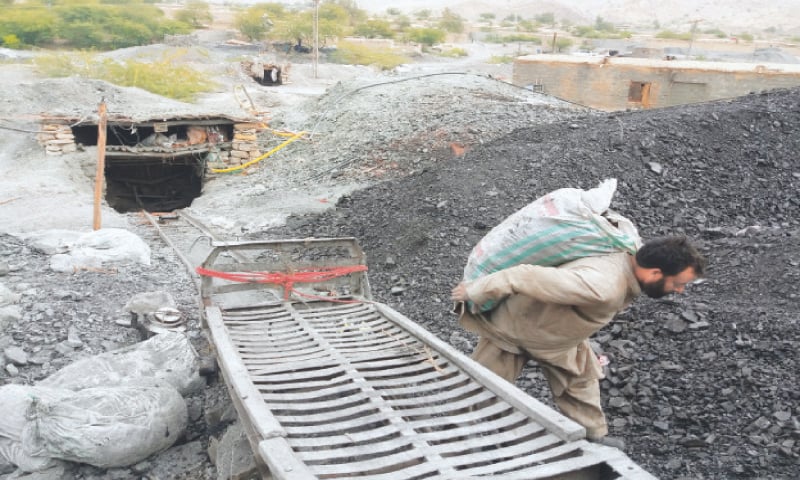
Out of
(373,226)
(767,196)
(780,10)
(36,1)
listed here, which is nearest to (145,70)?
(373,226)

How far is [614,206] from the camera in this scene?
657 centimetres

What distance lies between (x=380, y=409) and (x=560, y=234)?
4.01ft

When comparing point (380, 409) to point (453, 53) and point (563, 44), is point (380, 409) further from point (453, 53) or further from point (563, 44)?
point (563, 44)

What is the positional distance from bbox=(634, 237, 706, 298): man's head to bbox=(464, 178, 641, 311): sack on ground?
0.17 m

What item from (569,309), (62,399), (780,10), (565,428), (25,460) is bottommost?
(25,460)

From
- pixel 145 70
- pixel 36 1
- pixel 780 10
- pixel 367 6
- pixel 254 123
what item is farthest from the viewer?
pixel 367 6

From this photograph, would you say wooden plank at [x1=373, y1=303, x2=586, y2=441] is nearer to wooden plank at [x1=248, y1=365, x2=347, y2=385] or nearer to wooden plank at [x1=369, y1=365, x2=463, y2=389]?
wooden plank at [x1=369, y1=365, x2=463, y2=389]

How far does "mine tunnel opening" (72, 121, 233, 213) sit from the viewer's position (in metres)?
12.3

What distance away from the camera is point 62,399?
357 centimetres

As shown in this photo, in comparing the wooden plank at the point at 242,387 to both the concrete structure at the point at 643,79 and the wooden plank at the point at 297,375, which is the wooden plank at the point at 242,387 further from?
the concrete structure at the point at 643,79

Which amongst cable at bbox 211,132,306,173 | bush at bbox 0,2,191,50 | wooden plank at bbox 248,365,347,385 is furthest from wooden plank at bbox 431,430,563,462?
bush at bbox 0,2,191,50

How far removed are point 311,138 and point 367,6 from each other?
113667 millimetres

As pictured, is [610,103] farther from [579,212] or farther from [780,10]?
[780,10]

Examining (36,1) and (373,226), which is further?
(36,1)
